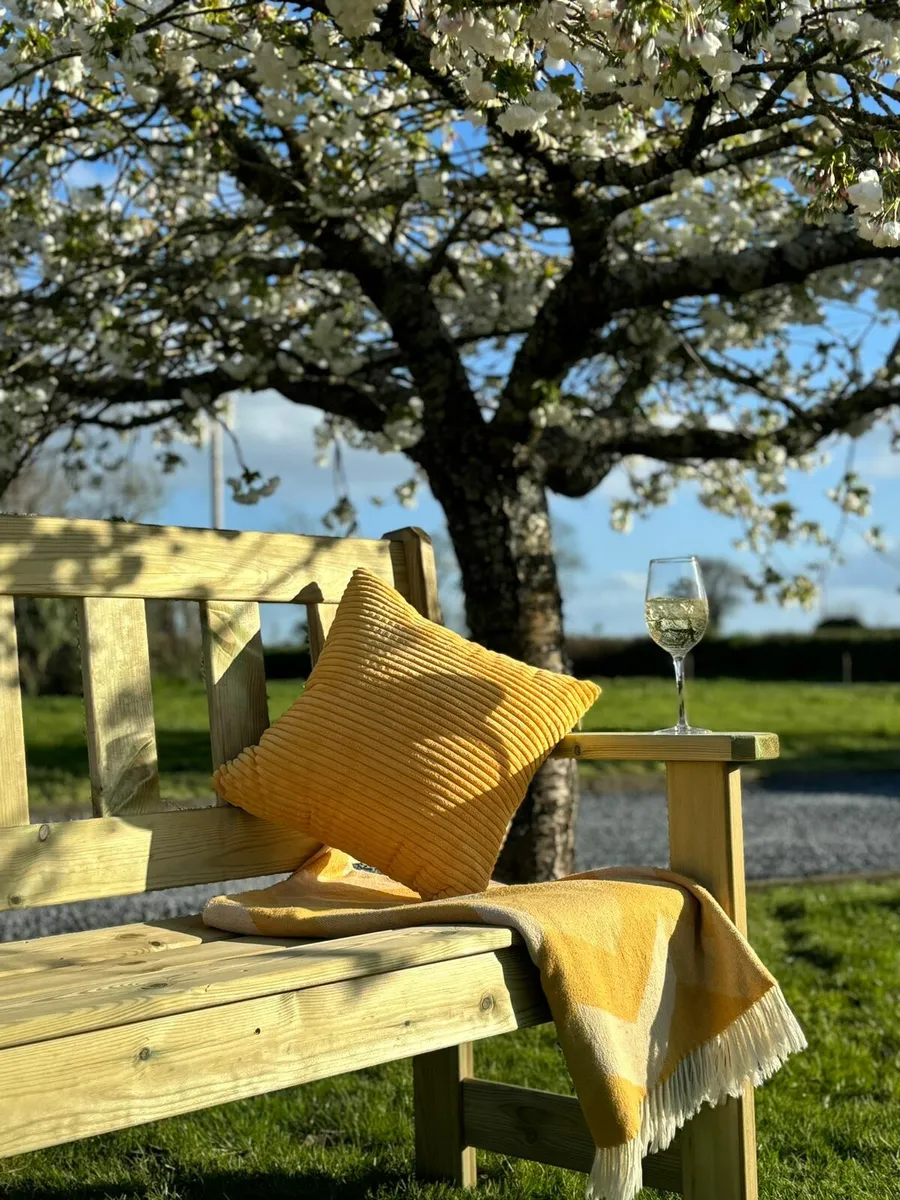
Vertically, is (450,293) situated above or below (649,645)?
above

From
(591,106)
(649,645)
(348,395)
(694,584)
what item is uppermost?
(591,106)

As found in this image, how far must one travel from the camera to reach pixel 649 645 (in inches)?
790

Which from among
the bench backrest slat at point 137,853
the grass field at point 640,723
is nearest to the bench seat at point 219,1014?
the bench backrest slat at point 137,853

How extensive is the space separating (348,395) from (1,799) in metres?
3.00

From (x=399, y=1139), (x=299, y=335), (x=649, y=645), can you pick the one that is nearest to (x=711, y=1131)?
(x=399, y=1139)

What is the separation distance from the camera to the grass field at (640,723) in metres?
9.46

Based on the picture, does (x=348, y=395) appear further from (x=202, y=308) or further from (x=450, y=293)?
(x=450, y=293)

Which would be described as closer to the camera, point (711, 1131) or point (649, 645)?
point (711, 1131)

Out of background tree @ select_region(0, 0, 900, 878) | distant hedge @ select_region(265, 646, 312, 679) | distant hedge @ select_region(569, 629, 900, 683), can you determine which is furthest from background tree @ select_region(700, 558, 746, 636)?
background tree @ select_region(0, 0, 900, 878)

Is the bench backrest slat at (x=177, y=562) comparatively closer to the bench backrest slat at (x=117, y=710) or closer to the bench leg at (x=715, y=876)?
the bench backrest slat at (x=117, y=710)

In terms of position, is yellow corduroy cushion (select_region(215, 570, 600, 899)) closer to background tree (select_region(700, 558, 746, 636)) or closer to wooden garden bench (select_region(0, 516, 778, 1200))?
wooden garden bench (select_region(0, 516, 778, 1200))

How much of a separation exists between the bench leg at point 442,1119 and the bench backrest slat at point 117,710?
829 mm

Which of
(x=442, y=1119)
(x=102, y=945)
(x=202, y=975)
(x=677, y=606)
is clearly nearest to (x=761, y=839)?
(x=442, y=1119)

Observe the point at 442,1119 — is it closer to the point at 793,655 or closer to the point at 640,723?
the point at 640,723
